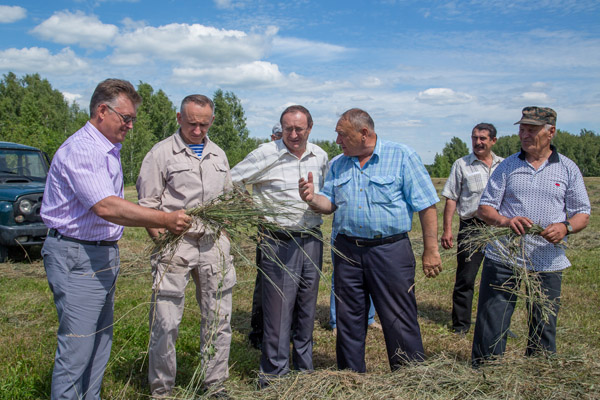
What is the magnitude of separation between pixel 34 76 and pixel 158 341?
228ft

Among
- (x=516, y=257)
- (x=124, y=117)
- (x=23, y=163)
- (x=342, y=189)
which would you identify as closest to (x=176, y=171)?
(x=124, y=117)

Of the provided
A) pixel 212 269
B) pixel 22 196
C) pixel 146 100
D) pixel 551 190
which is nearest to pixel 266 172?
pixel 212 269

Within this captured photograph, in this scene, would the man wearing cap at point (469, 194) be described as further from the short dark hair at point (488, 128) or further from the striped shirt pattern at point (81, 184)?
the striped shirt pattern at point (81, 184)

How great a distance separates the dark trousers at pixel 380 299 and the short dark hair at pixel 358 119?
0.87m

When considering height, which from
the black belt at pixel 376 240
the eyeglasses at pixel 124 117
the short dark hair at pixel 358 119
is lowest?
the black belt at pixel 376 240

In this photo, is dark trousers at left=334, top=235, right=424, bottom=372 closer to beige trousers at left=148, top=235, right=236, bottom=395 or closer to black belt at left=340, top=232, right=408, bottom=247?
black belt at left=340, top=232, right=408, bottom=247

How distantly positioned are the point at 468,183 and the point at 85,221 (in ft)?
13.4

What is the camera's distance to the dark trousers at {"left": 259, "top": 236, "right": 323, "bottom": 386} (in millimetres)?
3695

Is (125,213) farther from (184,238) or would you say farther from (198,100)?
(198,100)

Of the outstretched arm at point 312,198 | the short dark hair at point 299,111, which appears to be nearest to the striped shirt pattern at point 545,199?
the outstretched arm at point 312,198

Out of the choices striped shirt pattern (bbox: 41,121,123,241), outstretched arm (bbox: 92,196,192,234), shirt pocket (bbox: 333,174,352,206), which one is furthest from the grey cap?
striped shirt pattern (bbox: 41,121,123,241)

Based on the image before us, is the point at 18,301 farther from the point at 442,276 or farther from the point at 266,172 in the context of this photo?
the point at 442,276

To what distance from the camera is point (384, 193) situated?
3449 millimetres

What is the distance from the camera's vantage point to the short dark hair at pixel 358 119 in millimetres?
3473
